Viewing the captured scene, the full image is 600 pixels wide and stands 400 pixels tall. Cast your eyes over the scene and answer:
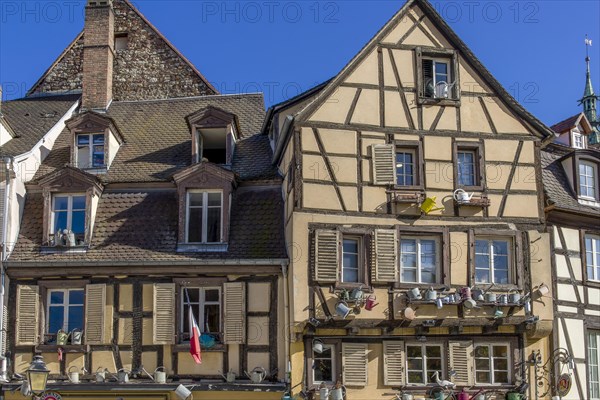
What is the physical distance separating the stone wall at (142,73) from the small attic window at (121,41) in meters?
0.13

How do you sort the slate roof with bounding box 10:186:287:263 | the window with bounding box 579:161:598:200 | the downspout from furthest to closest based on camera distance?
the window with bounding box 579:161:598:200 → the slate roof with bounding box 10:186:287:263 → the downspout

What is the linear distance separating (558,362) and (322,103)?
24.6 feet

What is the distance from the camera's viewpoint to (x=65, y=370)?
72.2 ft

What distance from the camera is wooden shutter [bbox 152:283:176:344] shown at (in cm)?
2194

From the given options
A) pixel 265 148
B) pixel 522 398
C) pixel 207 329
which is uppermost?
pixel 265 148

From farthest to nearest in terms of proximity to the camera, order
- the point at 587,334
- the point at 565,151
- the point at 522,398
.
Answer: the point at 565,151 < the point at 587,334 < the point at 522,398

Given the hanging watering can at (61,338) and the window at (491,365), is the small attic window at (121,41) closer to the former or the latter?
the hanging watering can at (61,338)

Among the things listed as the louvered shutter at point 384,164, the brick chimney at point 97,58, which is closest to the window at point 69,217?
the brick chimney at point 97,58

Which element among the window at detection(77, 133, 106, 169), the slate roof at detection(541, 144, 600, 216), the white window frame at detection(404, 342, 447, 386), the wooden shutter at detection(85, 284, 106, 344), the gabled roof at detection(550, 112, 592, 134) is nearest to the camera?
the white window frame at detection(404, 342, 447, 386)

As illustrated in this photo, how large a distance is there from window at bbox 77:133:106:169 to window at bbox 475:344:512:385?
32.1ft

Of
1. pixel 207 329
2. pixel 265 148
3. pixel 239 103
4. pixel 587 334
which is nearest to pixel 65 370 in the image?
pixel 207 329

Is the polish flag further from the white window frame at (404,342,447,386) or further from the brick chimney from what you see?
the brick chimney

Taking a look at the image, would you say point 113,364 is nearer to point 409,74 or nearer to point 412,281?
point 412,281

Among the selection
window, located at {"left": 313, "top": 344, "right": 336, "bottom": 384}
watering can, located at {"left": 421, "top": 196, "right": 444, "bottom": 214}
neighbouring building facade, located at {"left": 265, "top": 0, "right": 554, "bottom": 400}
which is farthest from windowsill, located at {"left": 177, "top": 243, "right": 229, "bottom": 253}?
watering can, located at {"left": 421, "top": 196, "right": 444, "bottom": 214}
